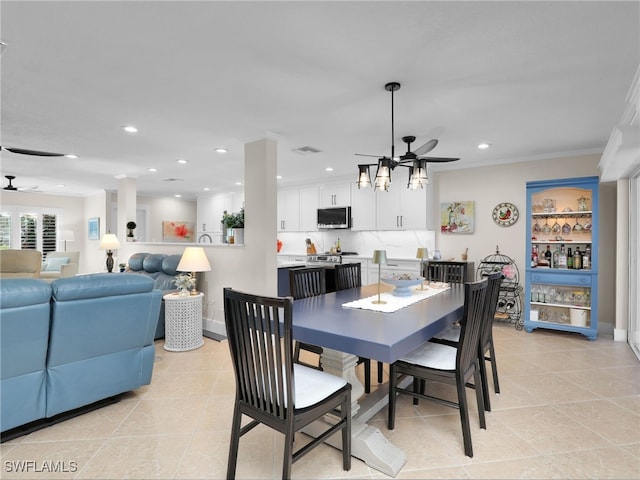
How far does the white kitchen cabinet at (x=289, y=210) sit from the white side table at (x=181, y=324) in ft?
11.9

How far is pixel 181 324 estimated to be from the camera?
3893 millimetres

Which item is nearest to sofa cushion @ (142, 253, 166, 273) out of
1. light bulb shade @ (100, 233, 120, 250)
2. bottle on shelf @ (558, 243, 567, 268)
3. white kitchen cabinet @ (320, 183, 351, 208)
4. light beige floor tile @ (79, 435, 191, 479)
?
light bulb shade @ (100, 233, 120, 250)

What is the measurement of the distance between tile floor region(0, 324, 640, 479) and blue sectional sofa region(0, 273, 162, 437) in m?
0.20

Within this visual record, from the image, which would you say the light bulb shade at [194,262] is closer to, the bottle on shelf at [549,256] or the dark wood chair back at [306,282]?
the dark wood chair back at [306,282]

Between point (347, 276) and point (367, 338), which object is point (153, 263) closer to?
point (347, 276)

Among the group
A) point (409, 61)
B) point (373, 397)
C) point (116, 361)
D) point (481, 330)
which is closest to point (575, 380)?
point (481, 330)

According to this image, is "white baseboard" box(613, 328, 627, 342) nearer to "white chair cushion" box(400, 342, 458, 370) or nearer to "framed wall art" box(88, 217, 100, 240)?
"white chair cushion" box(400, 342, 458, 370)

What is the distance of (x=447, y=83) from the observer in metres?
2.66

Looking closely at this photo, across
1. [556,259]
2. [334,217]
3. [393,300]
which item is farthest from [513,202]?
[393,300]

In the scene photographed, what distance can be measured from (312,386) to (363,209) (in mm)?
4859

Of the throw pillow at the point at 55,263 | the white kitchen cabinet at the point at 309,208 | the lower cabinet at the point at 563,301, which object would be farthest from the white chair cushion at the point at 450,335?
the throw pillow at the point at 55,263

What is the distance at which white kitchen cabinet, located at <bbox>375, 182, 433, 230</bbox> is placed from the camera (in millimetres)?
5641

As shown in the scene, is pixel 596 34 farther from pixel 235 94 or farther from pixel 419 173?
pixel 235 94

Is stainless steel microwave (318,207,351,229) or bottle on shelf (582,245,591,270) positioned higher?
stainless steel microwave (318,207,351,229)
